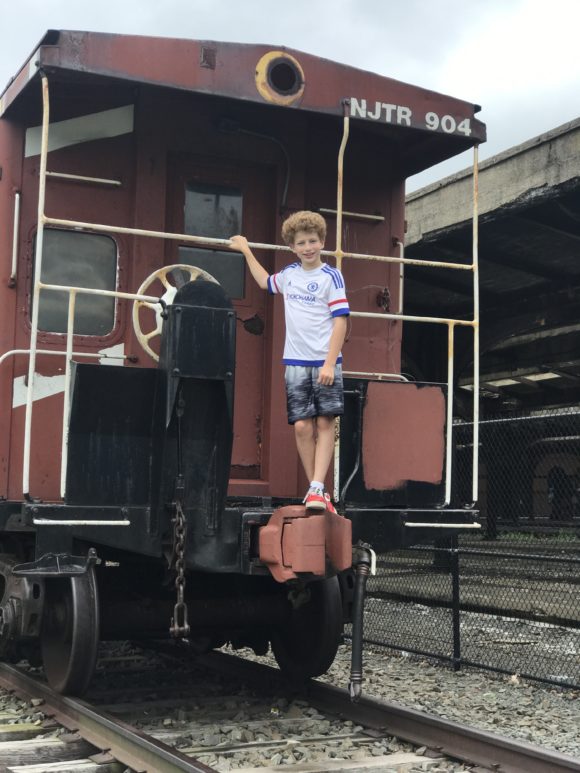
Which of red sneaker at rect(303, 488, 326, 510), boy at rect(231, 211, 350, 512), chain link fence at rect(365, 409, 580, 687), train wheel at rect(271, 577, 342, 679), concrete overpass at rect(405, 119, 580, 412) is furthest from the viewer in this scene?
concrete overpass at rect(405, 119, 580, 412)

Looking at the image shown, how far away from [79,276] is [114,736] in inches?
98.8

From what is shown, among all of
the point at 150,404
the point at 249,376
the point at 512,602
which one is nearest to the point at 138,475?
the point at 150,404

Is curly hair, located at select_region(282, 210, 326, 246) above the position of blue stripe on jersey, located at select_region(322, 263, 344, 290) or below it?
above

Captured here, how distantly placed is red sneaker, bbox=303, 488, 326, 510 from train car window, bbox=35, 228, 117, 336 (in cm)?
177

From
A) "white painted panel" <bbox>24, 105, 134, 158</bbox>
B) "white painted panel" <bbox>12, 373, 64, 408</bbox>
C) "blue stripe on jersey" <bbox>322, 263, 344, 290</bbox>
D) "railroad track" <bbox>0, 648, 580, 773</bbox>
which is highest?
"white painted panel" <bbox>24, 105, 134, 158</bbox>

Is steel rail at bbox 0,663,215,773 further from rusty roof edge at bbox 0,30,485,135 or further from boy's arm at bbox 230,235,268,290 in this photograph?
rusty roof edge at bbox 0,30,485,135

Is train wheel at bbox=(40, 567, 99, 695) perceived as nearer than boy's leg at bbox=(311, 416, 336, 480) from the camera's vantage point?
No

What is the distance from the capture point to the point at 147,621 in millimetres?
5762

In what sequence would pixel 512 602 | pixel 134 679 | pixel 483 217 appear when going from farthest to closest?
pixel 483 217 < pixel 512 602 < pixel 134 679

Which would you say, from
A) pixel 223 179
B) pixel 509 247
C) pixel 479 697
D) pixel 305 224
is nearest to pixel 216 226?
pixel 223 179

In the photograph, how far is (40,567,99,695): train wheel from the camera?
506cm

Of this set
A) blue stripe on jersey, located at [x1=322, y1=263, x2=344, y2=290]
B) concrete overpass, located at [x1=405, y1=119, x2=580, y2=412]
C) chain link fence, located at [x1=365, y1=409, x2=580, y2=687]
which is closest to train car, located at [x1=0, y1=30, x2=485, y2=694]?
blue stripe on jersey, located at [x1=322, y1=263, x2=344, y2=290]

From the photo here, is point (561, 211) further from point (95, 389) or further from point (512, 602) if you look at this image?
point (95, 389)

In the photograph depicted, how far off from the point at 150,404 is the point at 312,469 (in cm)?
88
